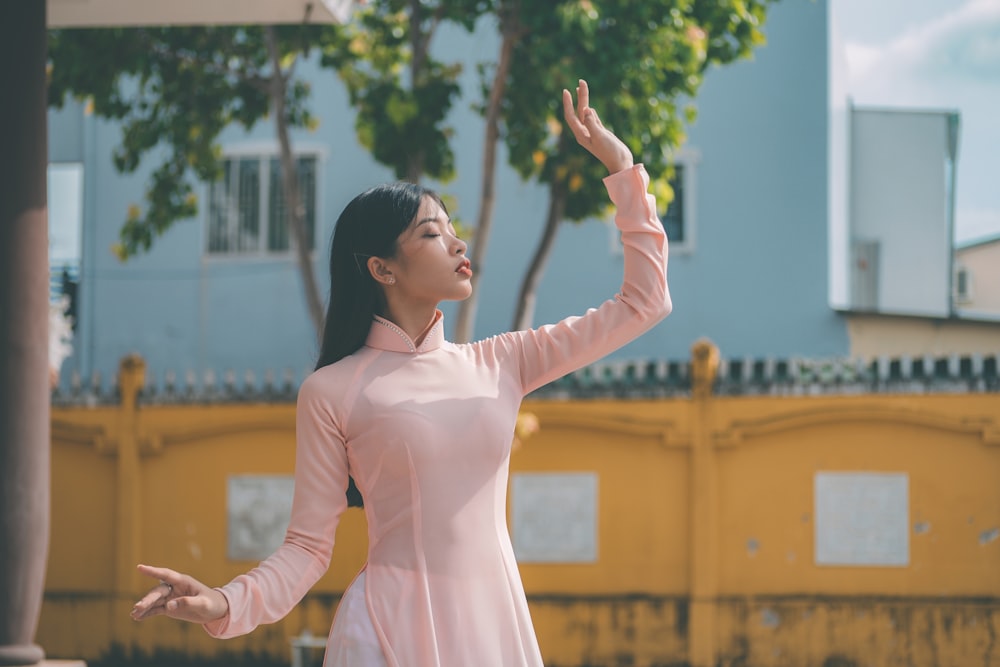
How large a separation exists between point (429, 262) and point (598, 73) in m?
6.33

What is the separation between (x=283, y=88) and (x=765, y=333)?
19.1 feet

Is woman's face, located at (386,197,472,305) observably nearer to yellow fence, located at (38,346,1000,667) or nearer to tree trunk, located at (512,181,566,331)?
tree trunk, located at (512,181,566,331)

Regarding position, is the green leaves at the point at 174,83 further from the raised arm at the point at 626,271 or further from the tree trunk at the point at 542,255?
the raised arm at the point at 626,271

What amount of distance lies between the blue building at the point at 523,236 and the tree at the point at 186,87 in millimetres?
3100

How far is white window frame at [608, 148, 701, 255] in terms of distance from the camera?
13.9 meters

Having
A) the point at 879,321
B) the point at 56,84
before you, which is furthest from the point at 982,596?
the point at 56,84

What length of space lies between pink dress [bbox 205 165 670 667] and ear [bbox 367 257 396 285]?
0.48ft

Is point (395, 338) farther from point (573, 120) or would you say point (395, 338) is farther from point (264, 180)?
point (264, 180)

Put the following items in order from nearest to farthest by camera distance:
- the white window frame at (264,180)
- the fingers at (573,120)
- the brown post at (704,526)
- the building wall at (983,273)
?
the fingers at (573,120), the brown post at (704,526), the white window frame at (264,180), the building wall at (983,273)

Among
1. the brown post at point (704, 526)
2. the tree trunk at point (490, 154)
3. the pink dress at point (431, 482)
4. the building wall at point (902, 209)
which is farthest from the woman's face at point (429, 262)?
the building wall at point (902, 209)

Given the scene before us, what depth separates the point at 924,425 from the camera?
9.77 m

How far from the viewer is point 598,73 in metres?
8.62

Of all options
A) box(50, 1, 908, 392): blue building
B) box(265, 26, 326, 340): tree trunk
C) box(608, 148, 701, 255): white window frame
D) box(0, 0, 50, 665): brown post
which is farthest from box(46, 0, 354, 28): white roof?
box(608, 148, 701, 255): white window frame

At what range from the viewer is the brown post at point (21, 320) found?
4.99 metres
